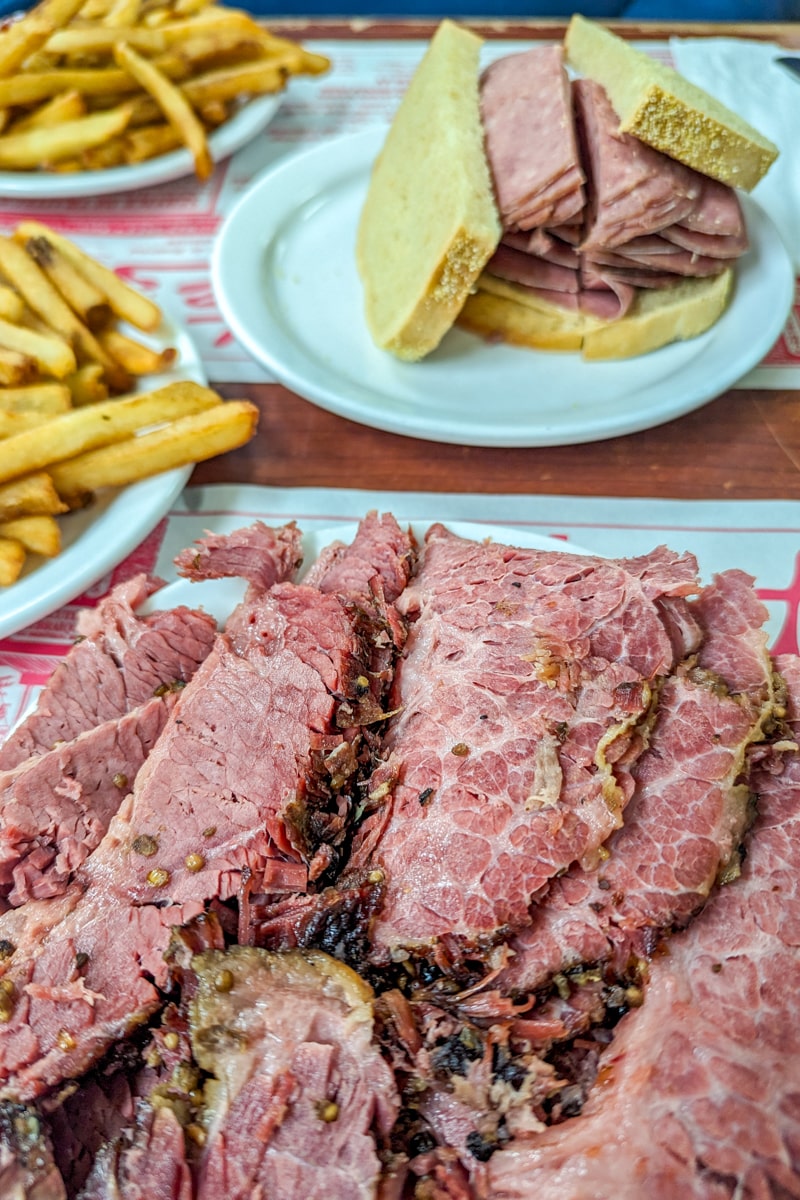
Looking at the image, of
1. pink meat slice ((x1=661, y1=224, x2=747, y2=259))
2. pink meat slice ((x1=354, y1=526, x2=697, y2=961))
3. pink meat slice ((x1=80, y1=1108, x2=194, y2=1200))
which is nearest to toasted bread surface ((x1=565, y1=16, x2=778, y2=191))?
pink meat slice ((x1=661, y1=224, x2=747, y2=259))

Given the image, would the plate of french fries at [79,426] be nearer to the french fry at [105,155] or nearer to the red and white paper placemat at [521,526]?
the red and white paper placemat at [521,526]

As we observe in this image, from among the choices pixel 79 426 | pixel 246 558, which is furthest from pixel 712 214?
pixel 79 426

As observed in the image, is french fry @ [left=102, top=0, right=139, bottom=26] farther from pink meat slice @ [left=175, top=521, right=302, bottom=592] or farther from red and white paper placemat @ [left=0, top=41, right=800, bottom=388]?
pink meat slice @ [left=175, top=521, right=302, bottom=592]

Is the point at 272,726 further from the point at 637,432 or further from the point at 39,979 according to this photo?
the point at 637,432

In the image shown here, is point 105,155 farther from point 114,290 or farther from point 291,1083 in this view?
point 291,1083

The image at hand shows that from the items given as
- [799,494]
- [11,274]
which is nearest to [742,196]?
[799,494]

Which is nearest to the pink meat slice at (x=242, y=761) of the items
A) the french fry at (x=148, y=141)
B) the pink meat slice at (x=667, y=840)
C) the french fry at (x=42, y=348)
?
the pink meat slice at (x=667, y=840)
